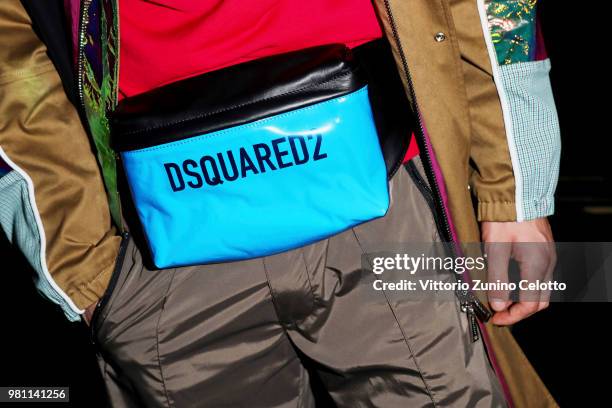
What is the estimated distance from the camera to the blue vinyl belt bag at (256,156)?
0.99 meters

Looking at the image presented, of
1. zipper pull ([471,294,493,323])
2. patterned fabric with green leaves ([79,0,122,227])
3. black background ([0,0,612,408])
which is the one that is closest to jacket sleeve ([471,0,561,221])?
zipper pull ([471,294,493,323])

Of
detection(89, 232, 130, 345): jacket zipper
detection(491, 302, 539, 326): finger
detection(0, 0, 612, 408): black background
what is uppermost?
detection(89, 232, 130, 345): jacket zipper

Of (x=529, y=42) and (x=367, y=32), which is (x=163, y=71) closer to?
(x=367, y=32)

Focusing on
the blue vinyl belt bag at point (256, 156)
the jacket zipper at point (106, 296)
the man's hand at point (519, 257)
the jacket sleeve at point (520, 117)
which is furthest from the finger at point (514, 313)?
the jacket zipper at point (106, 296)

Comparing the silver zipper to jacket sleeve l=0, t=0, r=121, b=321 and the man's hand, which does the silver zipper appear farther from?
the man's hand

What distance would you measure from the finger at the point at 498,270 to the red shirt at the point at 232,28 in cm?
41

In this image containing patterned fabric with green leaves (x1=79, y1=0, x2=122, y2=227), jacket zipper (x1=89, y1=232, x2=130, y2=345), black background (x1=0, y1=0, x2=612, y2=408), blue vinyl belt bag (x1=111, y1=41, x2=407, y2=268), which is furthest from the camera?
black background (x1=0, y1=0, x2=612, y2=408)

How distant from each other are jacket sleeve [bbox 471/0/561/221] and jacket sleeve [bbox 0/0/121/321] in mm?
683

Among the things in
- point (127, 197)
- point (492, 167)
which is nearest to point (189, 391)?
point (127, 197)

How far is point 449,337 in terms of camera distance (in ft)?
3.60

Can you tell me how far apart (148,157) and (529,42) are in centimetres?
63

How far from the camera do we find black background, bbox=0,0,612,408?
2396 mm

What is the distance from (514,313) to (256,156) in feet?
1.70

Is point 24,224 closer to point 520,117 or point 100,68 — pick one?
point 100,68
